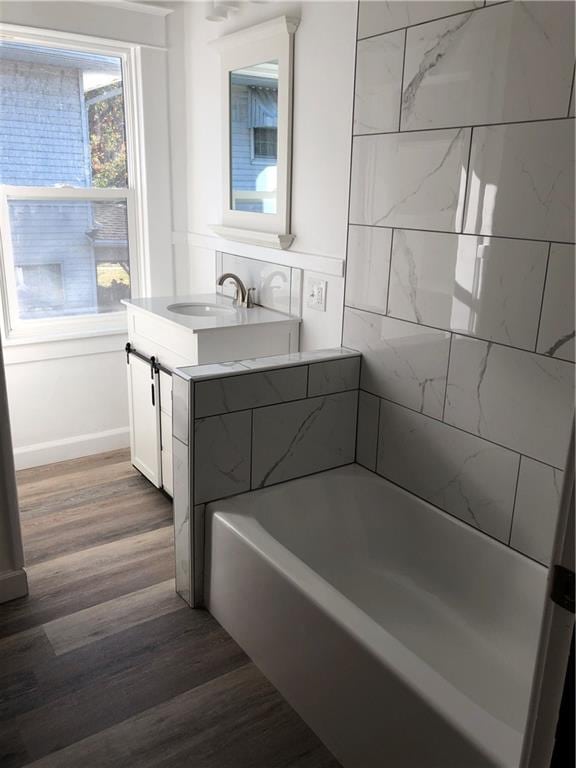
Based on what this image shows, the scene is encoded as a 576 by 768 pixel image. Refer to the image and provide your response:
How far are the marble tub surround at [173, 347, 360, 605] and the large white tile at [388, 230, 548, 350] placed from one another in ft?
1.21

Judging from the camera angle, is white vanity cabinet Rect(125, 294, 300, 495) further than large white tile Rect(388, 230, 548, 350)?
Yes

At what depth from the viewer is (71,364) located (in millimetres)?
3352

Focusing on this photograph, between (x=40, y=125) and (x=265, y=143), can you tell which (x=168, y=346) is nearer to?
(x=265, y=143)

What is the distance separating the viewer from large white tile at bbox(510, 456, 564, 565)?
1.77 metres

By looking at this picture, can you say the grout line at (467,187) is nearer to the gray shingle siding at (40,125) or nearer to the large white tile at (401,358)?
the large white tile at (401,358)

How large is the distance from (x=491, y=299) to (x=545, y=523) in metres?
0.66

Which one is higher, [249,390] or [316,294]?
[316,294]

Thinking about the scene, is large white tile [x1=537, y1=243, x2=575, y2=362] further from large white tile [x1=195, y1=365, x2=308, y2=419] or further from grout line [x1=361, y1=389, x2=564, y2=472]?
large white tile [x1=195, y1=365, x2=308, y2=419]

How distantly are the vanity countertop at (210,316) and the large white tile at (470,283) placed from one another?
70 cm

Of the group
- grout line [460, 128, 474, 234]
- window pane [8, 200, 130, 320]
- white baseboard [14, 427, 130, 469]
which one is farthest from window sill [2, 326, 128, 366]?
grout line [460, 128, 474, 234]

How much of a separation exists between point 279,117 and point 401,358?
1.19 m

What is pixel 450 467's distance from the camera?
2.09 meters

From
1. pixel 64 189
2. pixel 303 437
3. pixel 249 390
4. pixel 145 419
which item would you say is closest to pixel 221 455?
pixel 249 390

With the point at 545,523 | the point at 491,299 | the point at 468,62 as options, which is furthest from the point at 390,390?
the point at 468,62
